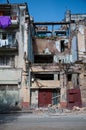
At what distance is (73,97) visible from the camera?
A: 34.0 meters

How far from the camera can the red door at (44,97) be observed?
34.5m

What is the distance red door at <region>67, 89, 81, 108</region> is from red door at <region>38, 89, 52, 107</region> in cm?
264

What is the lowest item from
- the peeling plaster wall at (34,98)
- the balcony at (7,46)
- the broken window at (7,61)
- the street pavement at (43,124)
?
the street pavement at (43,124)

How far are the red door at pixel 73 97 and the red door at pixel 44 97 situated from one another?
264cm

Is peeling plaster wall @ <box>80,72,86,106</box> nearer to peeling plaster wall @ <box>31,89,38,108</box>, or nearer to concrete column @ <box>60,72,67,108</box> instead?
concrete column @ <box>60,72,67,108</box>

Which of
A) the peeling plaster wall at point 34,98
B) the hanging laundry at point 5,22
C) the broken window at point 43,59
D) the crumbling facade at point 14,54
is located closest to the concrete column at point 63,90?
the peeling plaster wall at point 34,98

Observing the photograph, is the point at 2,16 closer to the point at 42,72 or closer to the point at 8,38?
the point at 8,38

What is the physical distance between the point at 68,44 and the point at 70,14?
51.5 feet

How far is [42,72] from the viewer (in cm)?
3528

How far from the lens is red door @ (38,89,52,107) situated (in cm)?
3447

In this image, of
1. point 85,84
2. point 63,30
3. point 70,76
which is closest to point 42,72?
point 70,76

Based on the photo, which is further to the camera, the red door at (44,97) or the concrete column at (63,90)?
the red door at (44,97)

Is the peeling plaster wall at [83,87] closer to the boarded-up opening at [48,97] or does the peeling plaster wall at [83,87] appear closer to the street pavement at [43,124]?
the boarded-up opening at [48,97]

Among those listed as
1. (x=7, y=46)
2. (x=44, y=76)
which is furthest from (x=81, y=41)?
(x=7, y=46)
